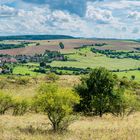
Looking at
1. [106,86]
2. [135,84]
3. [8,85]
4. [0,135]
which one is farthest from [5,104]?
[135,84]

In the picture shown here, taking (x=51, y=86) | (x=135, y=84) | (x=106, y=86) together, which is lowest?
(x=135, y=84)

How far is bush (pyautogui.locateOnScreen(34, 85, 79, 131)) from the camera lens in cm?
2725

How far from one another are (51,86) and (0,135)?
831 centimetres

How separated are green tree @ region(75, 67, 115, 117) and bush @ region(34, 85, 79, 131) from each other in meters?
18.4

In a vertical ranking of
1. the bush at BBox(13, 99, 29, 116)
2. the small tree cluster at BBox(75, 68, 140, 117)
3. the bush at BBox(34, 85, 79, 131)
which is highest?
the bush at BBox(34, 85, 79, 131)

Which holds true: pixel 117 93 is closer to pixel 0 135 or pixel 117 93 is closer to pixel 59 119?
pixel 59 119

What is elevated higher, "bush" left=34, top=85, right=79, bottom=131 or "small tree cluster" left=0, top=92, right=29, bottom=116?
"bush" left=34, top=85, right=79, bottom=131

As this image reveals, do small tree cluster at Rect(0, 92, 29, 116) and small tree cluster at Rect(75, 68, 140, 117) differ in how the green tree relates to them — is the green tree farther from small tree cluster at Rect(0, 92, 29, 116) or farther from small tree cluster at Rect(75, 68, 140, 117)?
small tree cluster at Rect(0, 92, 29, 116)

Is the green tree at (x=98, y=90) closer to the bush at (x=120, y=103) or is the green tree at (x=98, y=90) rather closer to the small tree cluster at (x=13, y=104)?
the bush at (x=120, y=103)

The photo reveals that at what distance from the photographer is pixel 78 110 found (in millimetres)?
49594

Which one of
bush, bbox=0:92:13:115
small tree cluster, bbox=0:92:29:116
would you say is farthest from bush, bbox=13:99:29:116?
bush, bbox=0:92:13:115

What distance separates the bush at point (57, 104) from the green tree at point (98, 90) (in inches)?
723

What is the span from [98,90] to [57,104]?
68.7ft

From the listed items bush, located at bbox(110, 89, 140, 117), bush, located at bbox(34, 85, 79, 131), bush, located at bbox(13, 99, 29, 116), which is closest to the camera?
bush, located at bbox(34, 85, 79, 131)
